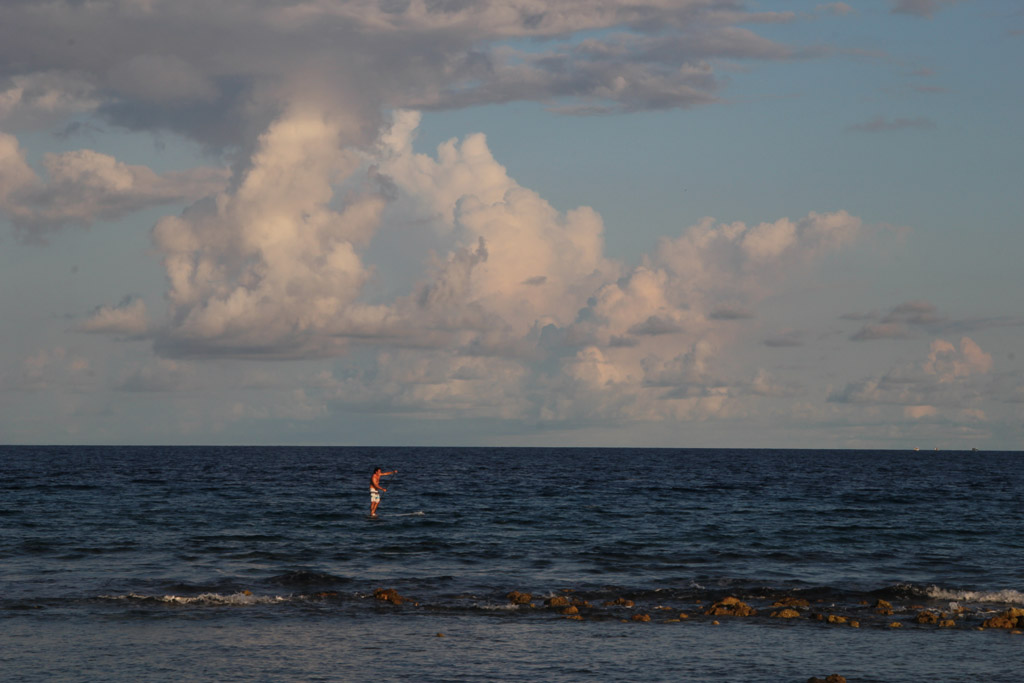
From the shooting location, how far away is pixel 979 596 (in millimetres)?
32656

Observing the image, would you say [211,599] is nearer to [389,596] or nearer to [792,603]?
[389,596]

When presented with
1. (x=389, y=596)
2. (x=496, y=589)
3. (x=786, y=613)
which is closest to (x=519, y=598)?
(x=496, y=589)

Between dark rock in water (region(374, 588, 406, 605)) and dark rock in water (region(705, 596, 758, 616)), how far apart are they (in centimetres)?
960

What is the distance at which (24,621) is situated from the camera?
90.8 feet

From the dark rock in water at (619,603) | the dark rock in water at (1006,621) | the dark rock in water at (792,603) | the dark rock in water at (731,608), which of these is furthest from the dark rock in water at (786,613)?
the dark rock in water at (1006,621)

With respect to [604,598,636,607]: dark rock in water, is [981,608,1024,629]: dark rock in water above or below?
above

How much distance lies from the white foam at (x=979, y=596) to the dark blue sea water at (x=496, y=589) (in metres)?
0.13

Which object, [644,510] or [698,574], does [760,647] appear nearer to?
[698,574]

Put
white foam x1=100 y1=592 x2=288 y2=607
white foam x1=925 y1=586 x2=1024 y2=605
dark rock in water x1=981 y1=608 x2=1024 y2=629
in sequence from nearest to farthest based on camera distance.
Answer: dark rock in water x1=981 y1=608 x2=1024 y2=629, white foam x1=100 y1=592 x2=288 y2=607, white foam x1=925 y1=586 x2=1024 y2=605

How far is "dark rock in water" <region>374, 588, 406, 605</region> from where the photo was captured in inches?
1235

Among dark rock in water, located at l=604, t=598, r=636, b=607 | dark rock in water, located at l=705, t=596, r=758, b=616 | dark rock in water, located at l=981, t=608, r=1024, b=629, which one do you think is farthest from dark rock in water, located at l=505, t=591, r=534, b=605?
dark rock in water, located at l=981, t=608, r=1024, b=629

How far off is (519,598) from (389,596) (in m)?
4.14

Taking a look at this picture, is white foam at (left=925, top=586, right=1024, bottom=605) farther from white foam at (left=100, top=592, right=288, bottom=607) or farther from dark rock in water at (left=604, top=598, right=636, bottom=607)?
white foam at (left=100, top=592, right=288, bottom=607)

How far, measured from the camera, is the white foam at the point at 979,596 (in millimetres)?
32188
